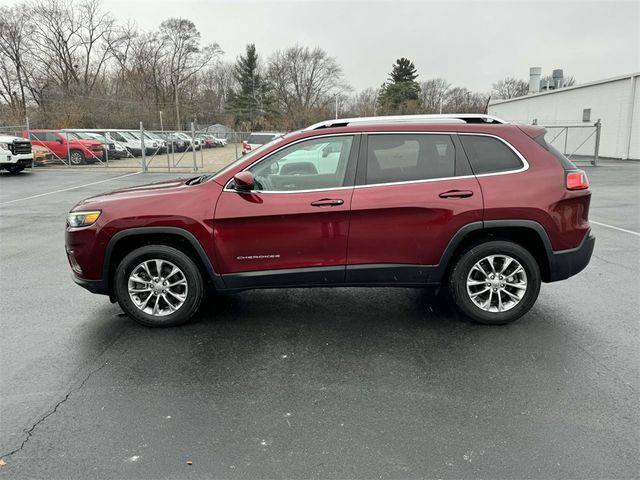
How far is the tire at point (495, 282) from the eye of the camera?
4.27 m

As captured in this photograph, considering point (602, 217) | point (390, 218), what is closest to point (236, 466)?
point (390, 218)

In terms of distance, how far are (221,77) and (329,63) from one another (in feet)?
55.4

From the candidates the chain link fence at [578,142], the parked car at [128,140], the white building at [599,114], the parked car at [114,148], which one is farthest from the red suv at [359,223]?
the parked car at [128,140]

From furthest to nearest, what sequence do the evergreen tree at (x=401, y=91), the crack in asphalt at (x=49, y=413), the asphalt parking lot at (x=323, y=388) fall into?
the evergreen tree at (x=401, y=91), the crack in asphalt at (x=49, y=413), the asphalt parking lot at (x=323, y=388)

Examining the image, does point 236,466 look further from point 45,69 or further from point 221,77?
point 221,77

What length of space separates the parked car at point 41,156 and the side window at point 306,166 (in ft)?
78.9

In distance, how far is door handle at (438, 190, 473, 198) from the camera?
414cm

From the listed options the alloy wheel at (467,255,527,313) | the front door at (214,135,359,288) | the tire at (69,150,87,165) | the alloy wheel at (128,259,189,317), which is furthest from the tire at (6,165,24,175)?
the alloy wheel at (467,255,527,313)

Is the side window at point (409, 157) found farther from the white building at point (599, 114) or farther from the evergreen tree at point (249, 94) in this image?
the evergreen tree at point (249, 94)

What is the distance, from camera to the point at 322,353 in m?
3.86

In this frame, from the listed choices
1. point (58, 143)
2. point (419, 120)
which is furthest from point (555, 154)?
point (58, 143)

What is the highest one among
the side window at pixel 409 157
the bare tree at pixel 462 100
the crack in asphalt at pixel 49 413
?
the bare tree at pixel 462 100

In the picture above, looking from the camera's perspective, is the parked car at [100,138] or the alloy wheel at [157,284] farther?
the parked car at [100,138]

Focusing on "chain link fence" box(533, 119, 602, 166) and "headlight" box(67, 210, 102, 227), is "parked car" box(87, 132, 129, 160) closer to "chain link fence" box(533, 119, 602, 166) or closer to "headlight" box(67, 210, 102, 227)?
"chain link fence" box(533, 119, 602, 166)
